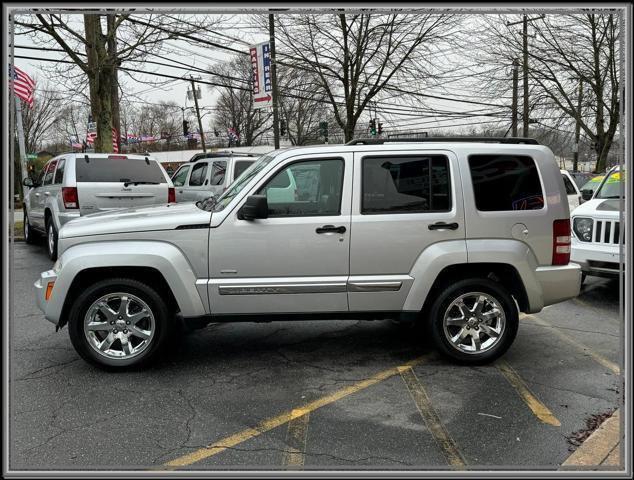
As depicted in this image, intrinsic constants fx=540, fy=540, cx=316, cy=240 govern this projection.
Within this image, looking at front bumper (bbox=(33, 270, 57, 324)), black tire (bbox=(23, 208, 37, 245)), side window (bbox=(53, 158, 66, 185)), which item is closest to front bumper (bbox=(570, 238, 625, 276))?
front bumper (bbox=(33, 270, 57, 324))

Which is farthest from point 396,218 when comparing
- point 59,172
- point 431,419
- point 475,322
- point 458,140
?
point 59,172

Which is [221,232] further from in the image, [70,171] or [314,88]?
[314,88]

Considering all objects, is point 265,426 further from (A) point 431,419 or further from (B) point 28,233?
(B) point 28,233

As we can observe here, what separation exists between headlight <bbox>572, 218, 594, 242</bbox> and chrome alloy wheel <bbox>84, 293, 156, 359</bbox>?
18.1 feet

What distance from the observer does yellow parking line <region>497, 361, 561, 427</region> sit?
375 cm

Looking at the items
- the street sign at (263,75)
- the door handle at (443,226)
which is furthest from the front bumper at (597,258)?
the street sign at (263,75)

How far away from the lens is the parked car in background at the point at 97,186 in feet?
29.8

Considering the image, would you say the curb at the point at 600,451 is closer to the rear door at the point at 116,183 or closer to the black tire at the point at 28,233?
the rear door at the point at 116,183

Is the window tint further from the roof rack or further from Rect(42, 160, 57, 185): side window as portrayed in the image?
the roof rack

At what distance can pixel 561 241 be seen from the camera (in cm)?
470

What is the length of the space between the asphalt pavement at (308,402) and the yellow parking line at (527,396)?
17 millimetres

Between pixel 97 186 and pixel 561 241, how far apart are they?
7374mm

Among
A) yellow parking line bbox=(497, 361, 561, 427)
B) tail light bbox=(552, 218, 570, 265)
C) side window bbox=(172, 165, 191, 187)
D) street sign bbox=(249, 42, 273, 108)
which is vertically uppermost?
street sign bbox=(249, 42, 273, 108)

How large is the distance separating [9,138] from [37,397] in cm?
206
